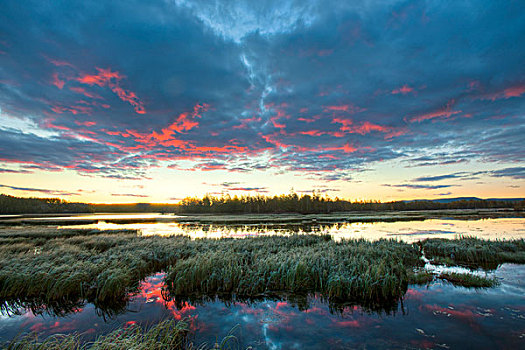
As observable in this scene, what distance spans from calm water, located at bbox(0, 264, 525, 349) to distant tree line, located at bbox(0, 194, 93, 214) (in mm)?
207241

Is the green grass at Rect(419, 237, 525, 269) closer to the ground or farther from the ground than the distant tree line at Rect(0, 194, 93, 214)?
closer to the ground

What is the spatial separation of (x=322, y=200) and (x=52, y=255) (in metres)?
167

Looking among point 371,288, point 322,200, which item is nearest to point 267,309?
point 371,288

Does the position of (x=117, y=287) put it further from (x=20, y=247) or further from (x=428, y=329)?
(x=20, y=247)

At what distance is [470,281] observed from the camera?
41.1 ft

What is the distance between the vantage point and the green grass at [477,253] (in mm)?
17000

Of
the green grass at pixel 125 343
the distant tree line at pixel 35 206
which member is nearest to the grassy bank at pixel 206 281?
the green grass at pixel 125 343

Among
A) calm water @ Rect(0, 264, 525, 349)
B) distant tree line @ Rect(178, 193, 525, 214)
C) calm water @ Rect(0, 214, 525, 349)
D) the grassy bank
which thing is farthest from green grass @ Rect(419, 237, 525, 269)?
distant tree line @ Rect(178, 193, 525, 214)

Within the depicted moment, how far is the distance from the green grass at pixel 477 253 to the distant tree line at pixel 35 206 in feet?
715

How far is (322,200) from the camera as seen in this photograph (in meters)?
171

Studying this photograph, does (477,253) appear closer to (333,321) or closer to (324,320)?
(333,321)

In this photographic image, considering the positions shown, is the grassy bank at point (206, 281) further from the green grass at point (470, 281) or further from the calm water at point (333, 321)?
the green grass at point (470, 281)

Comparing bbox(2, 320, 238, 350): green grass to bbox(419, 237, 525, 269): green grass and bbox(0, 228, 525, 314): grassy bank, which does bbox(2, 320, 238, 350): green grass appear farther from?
bbox(419, 237, 525, 269): green grass

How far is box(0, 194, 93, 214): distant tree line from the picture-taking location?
149750mm
